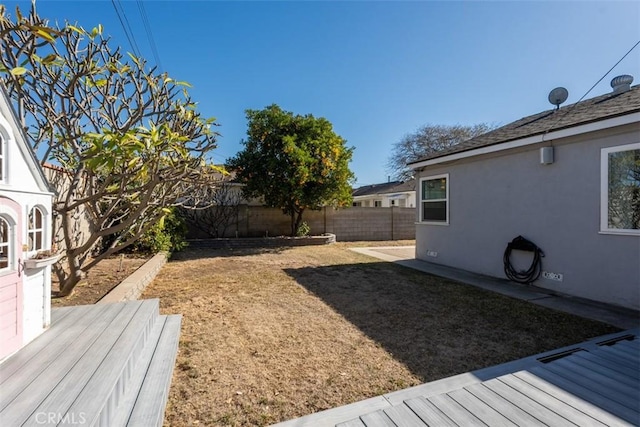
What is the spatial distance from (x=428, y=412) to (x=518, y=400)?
71 cm

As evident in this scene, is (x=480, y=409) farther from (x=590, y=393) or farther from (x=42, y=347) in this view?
(x=42, y=347)

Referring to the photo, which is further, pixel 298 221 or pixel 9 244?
pixel 298 221

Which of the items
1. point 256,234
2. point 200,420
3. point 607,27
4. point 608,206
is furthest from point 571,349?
point 256,234

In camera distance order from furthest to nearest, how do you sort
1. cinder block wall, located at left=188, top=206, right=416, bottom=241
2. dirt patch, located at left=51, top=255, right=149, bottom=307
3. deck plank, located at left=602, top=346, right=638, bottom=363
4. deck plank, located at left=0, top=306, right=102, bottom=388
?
cinder block wall, located at left=188, top=206, right=416, bottom=241 → dirt patch, located at left=51, top=255, right=149, bottom=307 → deck plank, located at left=602, top=346, right=638, bottom=363 → deck plank, located at left=0, top=306, right=102, bottom=388

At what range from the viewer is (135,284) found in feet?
17.2

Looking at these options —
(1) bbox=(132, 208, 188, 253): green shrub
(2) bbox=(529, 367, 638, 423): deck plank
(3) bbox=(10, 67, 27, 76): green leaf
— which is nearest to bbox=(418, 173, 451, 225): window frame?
(2) bbox=(529, 367, 638, 423): deck plank

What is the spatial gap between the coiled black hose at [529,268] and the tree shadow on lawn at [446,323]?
1.12 m

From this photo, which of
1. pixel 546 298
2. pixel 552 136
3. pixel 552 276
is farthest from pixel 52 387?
pixel 552 136

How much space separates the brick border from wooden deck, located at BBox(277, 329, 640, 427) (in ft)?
11.8

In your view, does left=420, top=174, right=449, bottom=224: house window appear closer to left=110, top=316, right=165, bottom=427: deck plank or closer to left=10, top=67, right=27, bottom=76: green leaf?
left=110, top=316, right=165, bottom=427: deck plank

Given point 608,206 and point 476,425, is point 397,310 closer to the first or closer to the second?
point 476,425

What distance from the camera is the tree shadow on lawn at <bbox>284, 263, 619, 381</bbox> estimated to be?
3.22 metres

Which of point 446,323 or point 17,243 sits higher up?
point 17,243

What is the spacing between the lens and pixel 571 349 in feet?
10.8
